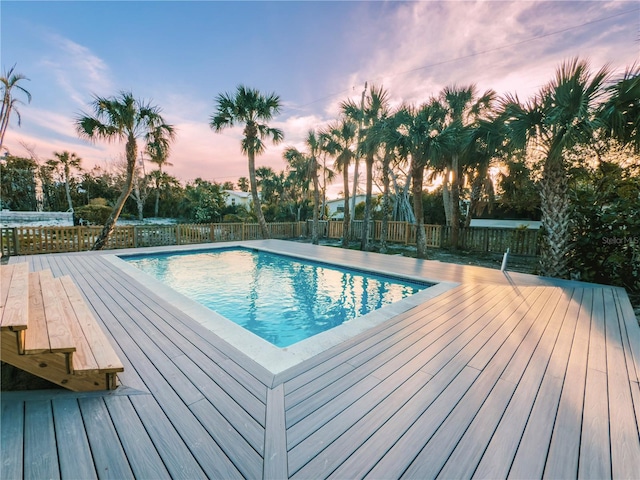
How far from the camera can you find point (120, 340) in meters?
2.47

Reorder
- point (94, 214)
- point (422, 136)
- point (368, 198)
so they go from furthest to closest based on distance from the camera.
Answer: point (94, 214) < point (368, 198) < point (422, 136)

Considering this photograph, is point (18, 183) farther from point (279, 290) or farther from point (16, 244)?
point (279, 290)

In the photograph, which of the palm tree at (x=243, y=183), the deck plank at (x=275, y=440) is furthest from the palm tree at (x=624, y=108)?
the palm tree at (x=243, y=183)

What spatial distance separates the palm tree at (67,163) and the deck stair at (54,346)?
30788mm

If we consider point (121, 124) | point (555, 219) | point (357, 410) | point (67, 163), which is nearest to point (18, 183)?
point (67, 163)

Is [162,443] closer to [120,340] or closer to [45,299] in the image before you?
[120,340]

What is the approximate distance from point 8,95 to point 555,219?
2248cm

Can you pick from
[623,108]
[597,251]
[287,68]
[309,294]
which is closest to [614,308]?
[597,251]

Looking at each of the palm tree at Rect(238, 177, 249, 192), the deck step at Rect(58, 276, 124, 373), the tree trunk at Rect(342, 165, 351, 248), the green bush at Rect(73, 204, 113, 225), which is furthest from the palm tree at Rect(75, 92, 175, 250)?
the palm tree at Rect(238, 177, 249, 192)

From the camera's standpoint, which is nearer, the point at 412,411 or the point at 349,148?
the point at 412,411

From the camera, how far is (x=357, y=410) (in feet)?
5.33

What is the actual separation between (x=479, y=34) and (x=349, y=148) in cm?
548

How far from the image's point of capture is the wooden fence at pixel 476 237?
9.12 metres

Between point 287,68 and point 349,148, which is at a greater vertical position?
point 287,68
